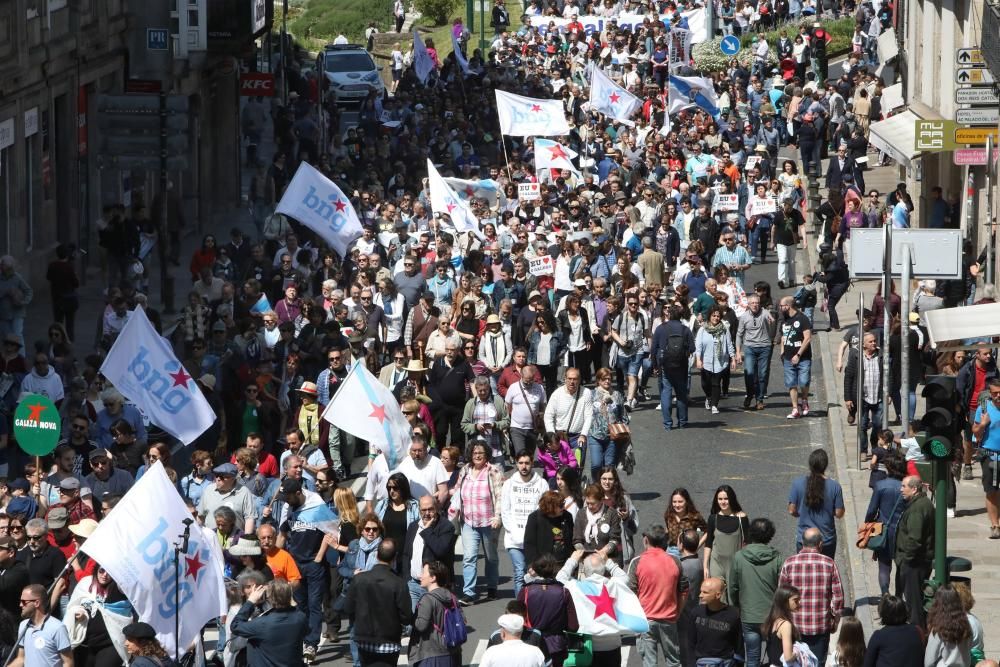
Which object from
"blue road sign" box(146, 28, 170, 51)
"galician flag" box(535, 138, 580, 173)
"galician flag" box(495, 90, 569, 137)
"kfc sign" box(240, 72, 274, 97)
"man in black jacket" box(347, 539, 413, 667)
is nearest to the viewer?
"man in black jacket" box(347, 539, 413, 667)

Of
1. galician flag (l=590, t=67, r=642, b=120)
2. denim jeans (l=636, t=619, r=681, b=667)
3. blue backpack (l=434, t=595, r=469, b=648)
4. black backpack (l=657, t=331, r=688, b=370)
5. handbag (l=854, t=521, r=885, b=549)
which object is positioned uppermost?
galician flag (l=590, t=67, r=642, b=120)

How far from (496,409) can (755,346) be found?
5.48 meters

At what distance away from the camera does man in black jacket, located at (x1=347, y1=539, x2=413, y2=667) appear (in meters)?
15.2

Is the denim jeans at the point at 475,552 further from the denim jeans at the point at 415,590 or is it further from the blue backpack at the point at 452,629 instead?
the blue backpack at the point at 452,629

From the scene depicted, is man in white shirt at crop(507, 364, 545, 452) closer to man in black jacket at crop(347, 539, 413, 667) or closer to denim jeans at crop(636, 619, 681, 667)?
denim jeans at crop(636, 619, 681, 667)

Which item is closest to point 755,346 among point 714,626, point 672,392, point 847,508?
point 672,392

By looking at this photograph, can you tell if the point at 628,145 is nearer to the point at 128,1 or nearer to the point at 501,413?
the point at 128,1

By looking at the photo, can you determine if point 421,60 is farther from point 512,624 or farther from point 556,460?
point 512,624

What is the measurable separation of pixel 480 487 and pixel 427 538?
141 cm

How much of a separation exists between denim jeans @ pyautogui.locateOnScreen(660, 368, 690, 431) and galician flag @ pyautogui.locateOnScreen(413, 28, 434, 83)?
21804 millimetres

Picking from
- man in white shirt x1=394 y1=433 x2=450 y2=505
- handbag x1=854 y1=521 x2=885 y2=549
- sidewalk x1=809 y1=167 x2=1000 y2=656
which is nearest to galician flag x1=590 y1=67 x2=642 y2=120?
sidewalk x1=809 y1=167 x2=1000 y2=656

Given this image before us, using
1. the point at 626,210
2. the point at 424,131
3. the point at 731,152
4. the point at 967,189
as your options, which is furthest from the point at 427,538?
the point at 424,131

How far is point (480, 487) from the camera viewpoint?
18.2 meters

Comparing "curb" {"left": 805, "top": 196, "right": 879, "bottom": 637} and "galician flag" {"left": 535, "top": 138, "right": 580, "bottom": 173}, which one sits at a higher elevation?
"galician flag" {"left": 535, "top": 138, "right": 580, "bottom": 173}
